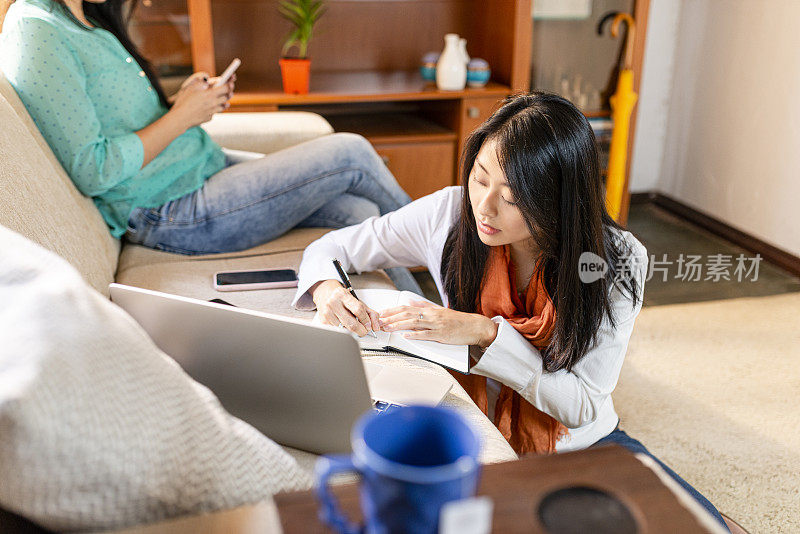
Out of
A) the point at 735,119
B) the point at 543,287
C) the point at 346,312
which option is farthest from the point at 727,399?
the point at 735,119

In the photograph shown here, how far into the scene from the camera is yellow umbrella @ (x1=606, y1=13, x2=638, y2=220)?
2.62 m

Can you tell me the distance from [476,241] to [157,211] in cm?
82

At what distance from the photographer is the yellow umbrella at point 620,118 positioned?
8.59 ft

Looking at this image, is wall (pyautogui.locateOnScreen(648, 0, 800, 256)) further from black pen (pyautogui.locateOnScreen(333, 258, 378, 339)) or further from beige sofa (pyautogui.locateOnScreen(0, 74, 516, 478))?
black pen (pyautogui.locateOnScreen(333, 258, 378, 339))

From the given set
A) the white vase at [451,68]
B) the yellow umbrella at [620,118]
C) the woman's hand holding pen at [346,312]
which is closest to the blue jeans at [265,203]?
the woman's hand holding pen at [346,312]

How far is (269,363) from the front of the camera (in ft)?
2.65

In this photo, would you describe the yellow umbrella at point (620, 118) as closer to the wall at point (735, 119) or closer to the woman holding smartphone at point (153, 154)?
the wall at point (735, 119)

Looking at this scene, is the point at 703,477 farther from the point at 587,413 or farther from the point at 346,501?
the point at 346,501

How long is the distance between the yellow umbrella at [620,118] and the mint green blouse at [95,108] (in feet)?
5.17

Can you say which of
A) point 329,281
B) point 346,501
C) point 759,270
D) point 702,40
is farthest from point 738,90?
point 346,501

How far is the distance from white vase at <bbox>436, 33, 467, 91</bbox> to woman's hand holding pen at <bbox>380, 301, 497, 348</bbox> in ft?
5.09

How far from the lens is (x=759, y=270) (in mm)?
2594

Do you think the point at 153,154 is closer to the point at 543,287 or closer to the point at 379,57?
the point at 543,287

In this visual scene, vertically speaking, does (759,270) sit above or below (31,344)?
below
